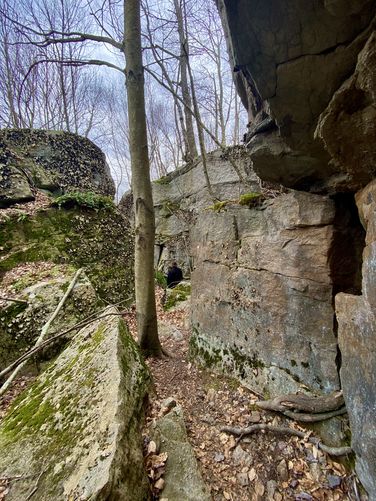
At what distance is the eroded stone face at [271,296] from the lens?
8.57 ft

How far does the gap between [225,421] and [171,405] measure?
26.4 inches

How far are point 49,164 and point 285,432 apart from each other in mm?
12054

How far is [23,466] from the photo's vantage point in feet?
6.13

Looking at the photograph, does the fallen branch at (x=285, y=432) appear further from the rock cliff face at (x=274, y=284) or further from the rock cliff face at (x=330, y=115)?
the rock cliff face at (x=274, y=284)

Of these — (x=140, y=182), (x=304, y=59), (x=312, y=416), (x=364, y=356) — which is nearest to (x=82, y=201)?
(x=140, y=182)

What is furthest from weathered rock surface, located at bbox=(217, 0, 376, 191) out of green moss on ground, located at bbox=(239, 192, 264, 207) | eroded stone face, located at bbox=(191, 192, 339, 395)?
green moss on ground, located at bbox=(239, 192, 264, 207)

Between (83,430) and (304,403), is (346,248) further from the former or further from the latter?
(83,430)

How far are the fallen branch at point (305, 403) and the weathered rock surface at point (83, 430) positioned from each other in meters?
1.41

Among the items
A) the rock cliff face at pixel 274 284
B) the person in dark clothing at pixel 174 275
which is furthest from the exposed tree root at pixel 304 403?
the person in dark clothing at pixel 174 275

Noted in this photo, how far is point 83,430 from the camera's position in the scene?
200cm

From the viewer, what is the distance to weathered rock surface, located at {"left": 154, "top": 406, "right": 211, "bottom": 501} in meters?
1.93

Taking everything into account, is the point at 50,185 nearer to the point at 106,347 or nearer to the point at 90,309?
the point at 90,309

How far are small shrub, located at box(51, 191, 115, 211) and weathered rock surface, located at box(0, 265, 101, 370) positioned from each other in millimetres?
2884

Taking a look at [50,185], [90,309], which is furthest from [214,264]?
Answer: [50,185]
